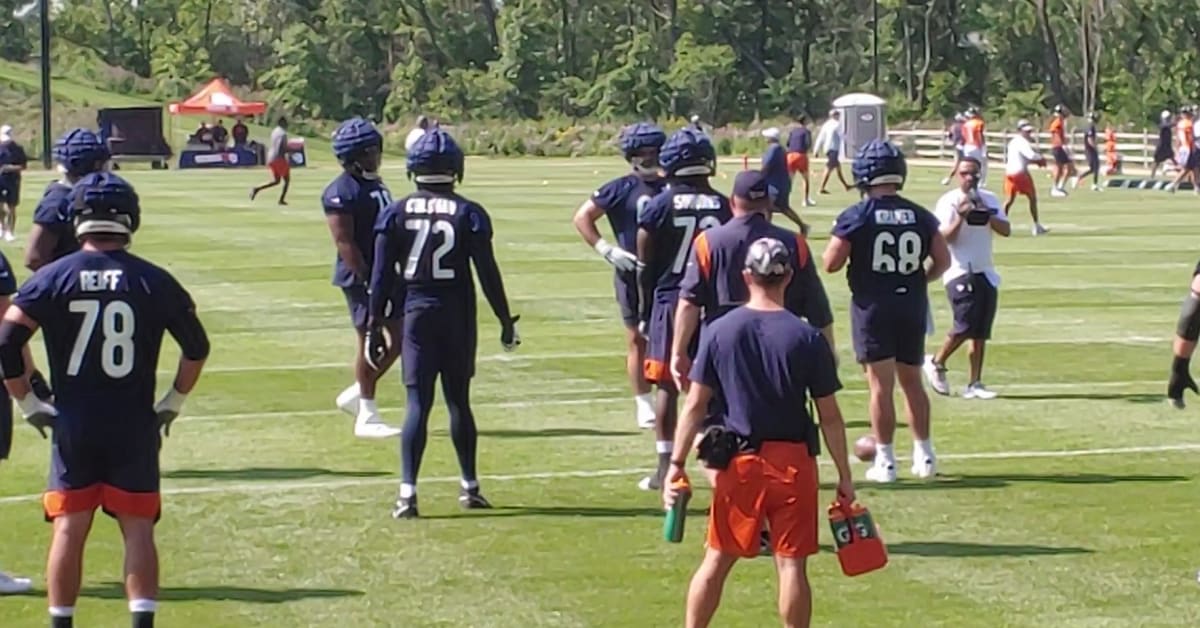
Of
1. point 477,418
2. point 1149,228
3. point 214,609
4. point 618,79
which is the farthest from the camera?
point 618,79

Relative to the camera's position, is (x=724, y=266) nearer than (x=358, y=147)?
Yes

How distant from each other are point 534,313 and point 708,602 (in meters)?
13.7

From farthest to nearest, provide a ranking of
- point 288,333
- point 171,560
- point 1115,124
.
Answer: point 1115,124, point 288,333, point 171,560

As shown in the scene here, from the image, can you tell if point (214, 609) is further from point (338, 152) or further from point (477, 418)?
point (477, 418)

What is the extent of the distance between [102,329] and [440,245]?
128 inches

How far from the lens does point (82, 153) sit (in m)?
10.5

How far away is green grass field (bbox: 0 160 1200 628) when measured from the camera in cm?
936

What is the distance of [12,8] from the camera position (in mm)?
113375

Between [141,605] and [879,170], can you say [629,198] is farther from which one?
[141,605]

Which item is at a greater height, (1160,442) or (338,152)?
(338,152)

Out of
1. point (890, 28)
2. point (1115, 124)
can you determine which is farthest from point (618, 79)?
point (1115, 124)

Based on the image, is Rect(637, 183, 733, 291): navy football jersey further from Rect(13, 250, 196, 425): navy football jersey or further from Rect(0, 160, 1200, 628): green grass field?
Rect(13, 250, 196, 425): navy football jersey

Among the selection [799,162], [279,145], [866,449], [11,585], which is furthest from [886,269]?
[279,145]

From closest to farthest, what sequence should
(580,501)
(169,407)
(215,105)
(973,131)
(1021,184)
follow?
(169,407) < (580,501) < (1021,184) < (973,131) < (215,105)
